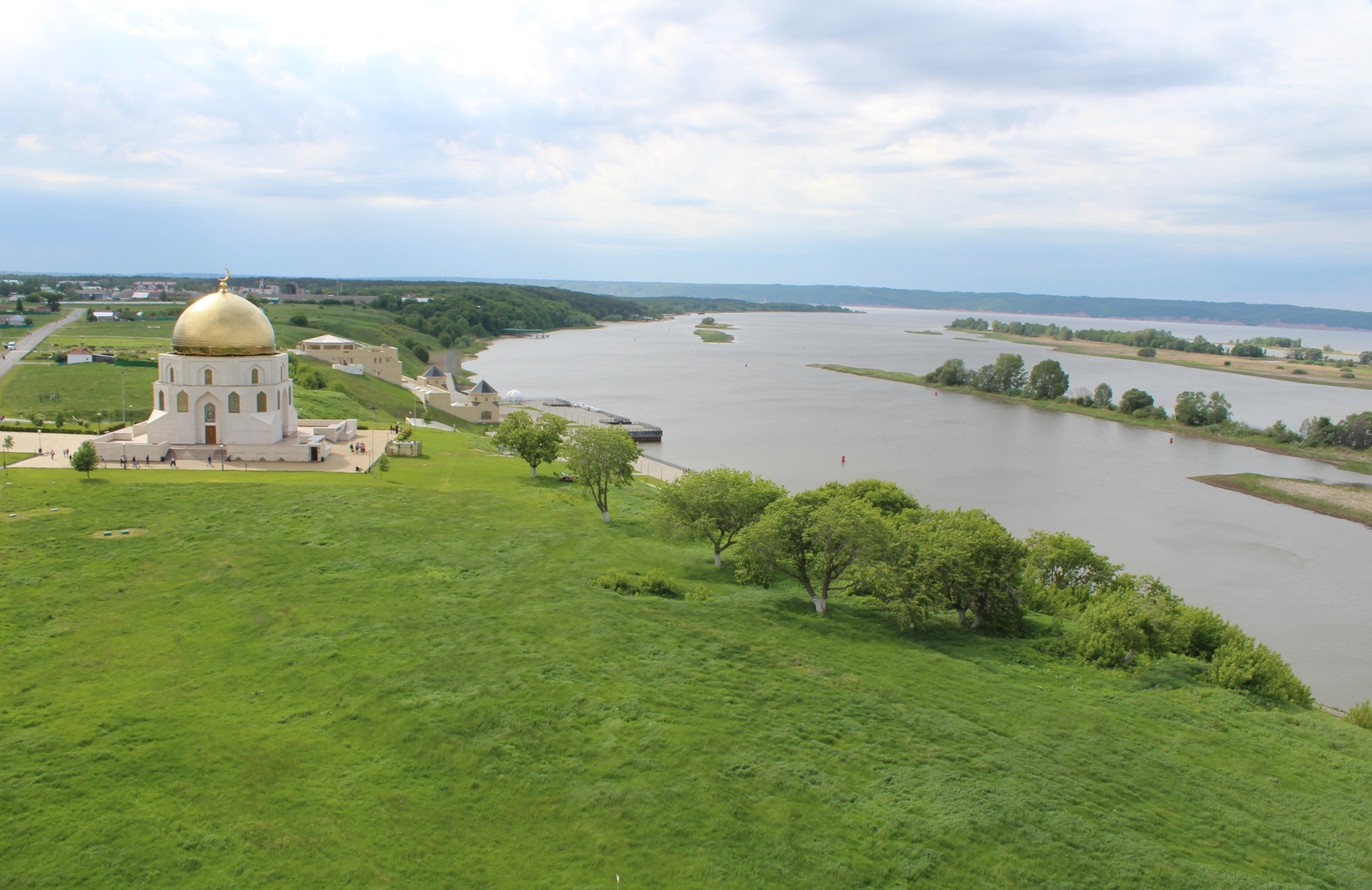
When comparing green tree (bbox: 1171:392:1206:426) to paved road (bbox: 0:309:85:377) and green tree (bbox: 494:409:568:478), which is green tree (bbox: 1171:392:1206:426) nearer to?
green tree (bbox: 494:409:568:478)

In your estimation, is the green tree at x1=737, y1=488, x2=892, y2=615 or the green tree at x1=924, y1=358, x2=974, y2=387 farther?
the green tree at x1=924, y1=358, x2=974, y2=387

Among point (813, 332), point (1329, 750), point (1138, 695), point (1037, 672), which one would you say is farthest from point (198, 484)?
point (813, 332)

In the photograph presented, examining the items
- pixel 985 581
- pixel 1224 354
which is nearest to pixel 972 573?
A: pixel 985 581

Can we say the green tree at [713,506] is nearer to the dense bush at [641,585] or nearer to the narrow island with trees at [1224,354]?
the dense bush at [641,585]

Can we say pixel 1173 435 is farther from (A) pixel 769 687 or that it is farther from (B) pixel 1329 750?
(A) pixel 769 687

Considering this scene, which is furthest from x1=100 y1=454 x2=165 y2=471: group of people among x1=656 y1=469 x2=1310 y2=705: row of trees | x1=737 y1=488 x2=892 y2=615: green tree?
x1=737 y1=488 x2=892 y2=615: green tree

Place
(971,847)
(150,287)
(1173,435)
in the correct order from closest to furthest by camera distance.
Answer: (971,847)
(1173,435)
(150,287)
